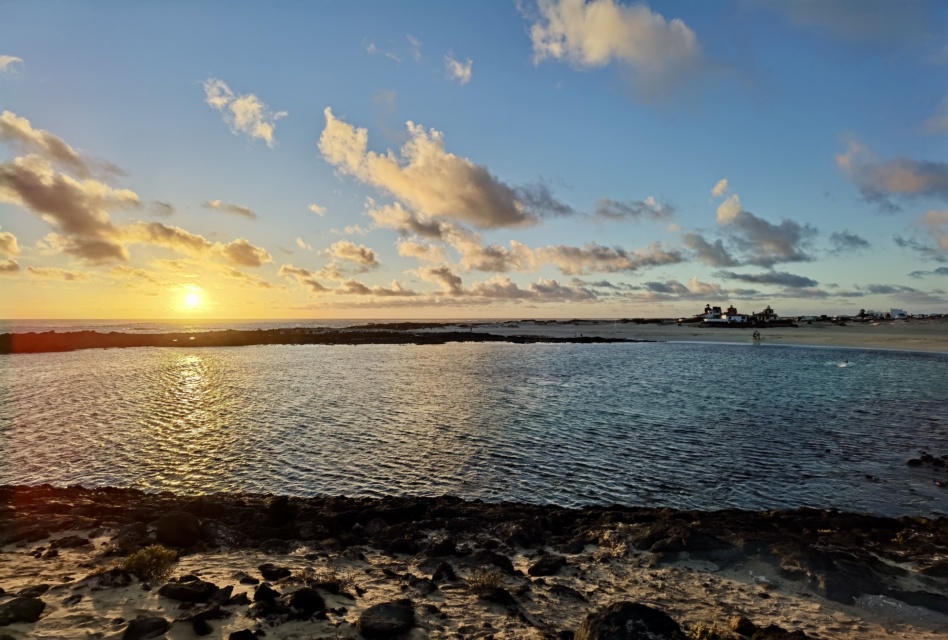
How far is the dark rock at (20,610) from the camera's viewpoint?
9.20 meters

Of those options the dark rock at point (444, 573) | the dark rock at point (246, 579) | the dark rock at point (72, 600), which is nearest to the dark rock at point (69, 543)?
the dark rock at point (72, 600)

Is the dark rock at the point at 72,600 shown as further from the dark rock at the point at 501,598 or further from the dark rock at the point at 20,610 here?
the dark rock at the point at 501,598

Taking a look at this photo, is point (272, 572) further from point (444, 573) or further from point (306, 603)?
point (444, 573)

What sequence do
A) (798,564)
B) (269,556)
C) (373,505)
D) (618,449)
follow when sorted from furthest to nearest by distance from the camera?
(618,449)
(373,505)
(269,556)
(798,564)

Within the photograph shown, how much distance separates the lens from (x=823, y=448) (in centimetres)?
2545

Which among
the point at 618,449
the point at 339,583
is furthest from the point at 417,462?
the point at 339,583

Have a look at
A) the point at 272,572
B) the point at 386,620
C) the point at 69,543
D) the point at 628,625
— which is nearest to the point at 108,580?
the point at 272,572

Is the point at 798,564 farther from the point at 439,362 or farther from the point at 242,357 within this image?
the point at 242,357

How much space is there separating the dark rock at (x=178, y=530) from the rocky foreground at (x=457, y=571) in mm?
55

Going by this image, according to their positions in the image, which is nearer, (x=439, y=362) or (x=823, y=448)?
A: (x=823, y=448)

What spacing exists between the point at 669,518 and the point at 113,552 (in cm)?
1580

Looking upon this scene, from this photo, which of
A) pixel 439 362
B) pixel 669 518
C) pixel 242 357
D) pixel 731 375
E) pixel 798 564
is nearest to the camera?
pixel 798 564

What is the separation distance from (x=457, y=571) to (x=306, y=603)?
380 centimetres

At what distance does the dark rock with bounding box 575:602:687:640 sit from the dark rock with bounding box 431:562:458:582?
3778mm
